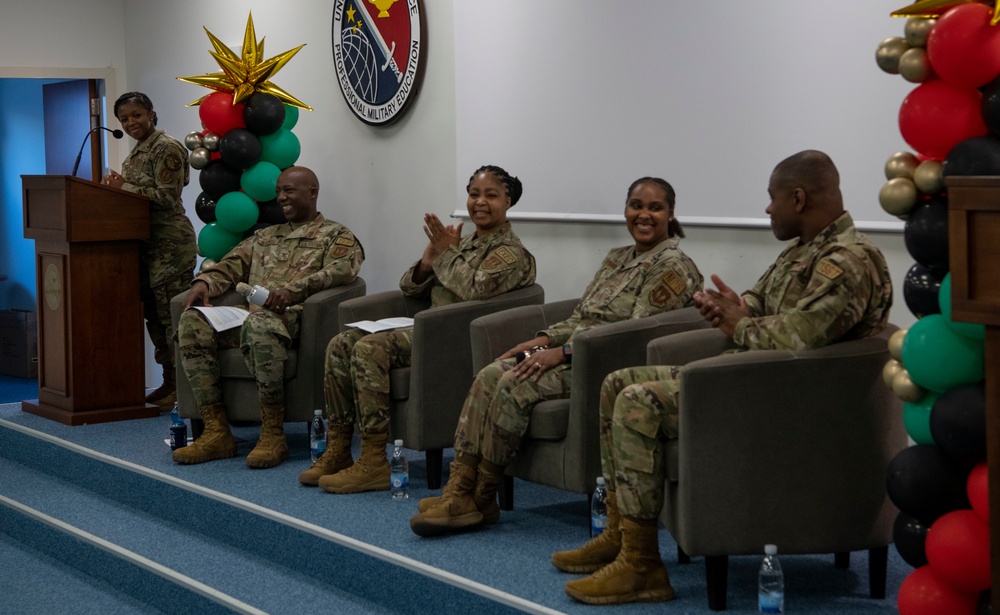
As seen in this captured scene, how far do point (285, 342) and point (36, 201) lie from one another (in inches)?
78.4

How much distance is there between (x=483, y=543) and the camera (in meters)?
3.91

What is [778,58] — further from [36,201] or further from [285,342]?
[36,201]

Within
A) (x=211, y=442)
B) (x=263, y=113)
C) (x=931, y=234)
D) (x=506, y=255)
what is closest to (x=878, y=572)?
(x=931, y=234)

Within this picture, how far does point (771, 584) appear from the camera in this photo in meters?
3.14

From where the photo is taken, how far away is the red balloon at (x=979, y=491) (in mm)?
2451

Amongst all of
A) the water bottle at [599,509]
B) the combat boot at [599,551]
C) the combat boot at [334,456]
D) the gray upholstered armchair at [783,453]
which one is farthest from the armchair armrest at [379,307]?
the gray upholstered armchair at [783,453]

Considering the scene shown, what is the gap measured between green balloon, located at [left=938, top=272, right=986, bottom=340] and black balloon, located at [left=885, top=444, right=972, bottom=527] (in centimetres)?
28

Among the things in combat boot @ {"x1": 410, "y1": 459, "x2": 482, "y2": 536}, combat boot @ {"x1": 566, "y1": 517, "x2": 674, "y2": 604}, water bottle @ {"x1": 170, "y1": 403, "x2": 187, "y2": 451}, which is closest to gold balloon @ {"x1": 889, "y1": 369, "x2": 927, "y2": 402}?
combat boot @ {"x1": 566, "y1": 517, "x2": 674, "y2": 604}

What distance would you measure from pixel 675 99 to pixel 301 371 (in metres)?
2.00

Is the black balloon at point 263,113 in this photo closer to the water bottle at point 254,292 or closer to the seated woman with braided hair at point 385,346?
the water bottle at point 254,292

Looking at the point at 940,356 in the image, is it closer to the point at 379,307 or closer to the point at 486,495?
the point at 486,495

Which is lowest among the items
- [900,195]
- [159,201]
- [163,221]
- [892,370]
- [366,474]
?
[366,474]

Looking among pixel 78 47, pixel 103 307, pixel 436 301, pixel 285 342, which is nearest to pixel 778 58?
pixel 436 301

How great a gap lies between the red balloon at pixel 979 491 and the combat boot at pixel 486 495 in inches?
70.4
